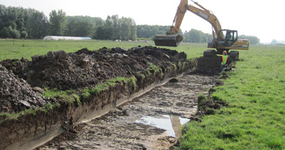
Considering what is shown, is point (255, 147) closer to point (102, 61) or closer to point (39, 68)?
point (39, 68)

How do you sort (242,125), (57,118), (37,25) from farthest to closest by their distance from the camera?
(37,25)
(57,118)
(242,125)

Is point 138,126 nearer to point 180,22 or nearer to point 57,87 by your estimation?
point 57,87

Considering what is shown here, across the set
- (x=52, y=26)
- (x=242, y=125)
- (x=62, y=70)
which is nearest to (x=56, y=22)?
(x=52, y=26)

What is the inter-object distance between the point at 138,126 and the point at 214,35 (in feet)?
58.9

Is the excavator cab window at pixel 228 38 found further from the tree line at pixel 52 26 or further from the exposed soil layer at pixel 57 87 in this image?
the tree line at pixel 52 26

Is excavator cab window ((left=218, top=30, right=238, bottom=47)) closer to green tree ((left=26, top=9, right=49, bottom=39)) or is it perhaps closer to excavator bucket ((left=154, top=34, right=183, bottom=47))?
excavator bucket ((left=154, top=34, right=183, bottom=47))

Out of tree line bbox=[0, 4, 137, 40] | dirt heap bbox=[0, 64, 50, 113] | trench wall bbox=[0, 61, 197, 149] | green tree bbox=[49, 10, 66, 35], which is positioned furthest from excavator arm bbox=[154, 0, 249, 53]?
green tree bbox=[49, 10, 66, 35]

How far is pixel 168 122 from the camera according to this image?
7.37 m

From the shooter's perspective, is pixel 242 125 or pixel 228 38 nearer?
pixel 242 125

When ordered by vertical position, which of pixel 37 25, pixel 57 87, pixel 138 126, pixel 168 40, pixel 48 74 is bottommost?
pixel 138 126

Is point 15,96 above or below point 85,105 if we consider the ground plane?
above

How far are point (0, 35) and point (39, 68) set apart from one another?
6808cm

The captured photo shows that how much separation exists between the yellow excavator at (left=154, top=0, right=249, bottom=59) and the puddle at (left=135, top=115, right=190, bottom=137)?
11250 millimetres

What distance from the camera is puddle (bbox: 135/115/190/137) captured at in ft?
22.2
